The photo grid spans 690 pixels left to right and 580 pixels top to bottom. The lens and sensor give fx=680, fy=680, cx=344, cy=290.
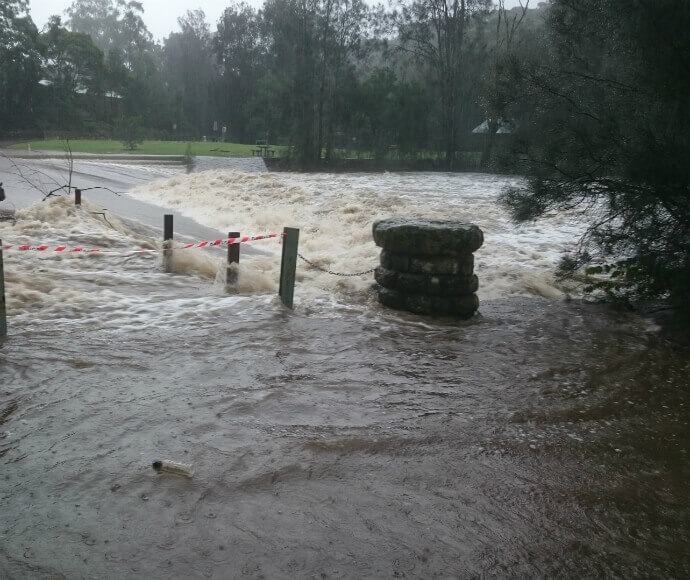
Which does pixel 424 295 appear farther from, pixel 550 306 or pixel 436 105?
pixel 436 105

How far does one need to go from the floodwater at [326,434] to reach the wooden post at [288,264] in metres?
0.20

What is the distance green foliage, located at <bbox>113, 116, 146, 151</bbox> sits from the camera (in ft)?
140

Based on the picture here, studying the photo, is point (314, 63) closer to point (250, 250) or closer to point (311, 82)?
point (311, 82)

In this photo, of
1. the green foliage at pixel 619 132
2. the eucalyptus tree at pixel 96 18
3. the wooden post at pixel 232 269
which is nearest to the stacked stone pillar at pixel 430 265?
the green foliage at pixel 619 132

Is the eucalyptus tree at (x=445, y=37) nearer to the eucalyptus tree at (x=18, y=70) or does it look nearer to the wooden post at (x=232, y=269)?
the eucalyptus tree at (x=18, y=70)

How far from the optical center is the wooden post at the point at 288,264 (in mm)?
7465

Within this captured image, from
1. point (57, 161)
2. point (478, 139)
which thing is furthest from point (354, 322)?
point (478, 139)

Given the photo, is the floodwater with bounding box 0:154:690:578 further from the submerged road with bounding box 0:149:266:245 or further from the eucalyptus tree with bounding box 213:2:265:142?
the eucalyptus tree with bounding box 213:2:265:142

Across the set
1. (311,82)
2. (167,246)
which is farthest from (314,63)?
(167,246)

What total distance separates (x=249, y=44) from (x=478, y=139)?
25276mm

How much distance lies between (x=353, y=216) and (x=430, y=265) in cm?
833

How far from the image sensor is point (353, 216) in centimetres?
1559

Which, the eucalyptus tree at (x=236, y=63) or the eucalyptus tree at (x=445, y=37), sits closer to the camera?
the eucalyptus tree at (x=445, y=37)

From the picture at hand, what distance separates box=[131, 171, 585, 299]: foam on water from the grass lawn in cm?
989
